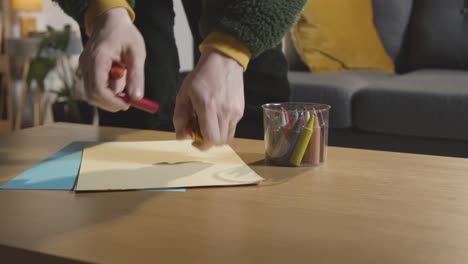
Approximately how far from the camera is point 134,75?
0.80 meters

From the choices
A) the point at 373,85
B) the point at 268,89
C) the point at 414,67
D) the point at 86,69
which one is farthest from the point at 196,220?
the point at 414,67

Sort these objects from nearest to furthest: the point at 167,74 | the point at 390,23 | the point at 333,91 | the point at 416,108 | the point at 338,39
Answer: the point at 167,74 → the point at 416,108 → the point at 333,91 → the point at 338,39 → the point at 390,23

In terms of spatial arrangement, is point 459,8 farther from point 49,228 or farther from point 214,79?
point 49,228

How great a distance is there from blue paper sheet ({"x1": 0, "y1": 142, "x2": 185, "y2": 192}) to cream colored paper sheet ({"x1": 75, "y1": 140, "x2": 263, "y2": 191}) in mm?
13

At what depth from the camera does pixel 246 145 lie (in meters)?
0.99

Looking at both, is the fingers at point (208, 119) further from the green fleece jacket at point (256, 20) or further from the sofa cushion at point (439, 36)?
the sofa cushion at point (439, 36)

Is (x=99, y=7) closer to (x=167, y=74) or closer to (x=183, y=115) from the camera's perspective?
(x=183, y=115)

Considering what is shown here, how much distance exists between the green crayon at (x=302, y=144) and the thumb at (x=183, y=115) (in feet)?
0.51

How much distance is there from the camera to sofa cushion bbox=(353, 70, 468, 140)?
1754 mm

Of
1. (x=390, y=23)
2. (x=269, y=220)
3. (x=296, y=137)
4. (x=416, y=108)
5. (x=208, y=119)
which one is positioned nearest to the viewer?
(x=269, y=220)

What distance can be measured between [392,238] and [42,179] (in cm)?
46

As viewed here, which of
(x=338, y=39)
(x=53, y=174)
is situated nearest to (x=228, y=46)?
(x=53, y=174)

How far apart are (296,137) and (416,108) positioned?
1071mm

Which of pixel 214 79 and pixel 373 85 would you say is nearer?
pixel 214 79
